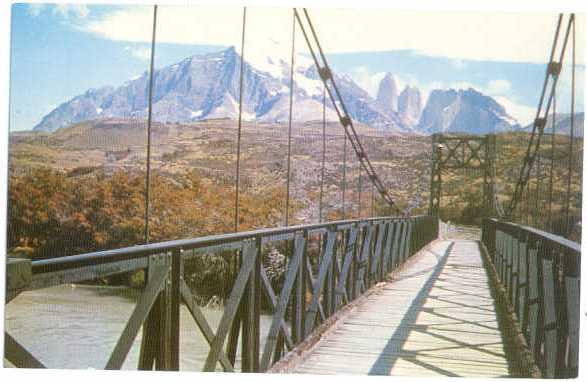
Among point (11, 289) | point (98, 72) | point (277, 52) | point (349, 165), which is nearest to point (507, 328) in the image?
point (277, 52)

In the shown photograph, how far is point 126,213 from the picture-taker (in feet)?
23.2

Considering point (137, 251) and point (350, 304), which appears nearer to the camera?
point (137, 251)

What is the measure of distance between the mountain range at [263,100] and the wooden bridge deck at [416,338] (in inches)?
46.0

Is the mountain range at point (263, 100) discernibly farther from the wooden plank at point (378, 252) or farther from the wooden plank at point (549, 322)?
the wooden plank at point (549, 322)

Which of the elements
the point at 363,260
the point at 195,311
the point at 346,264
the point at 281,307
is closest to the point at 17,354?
the point at 195,311

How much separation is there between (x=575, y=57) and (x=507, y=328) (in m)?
1.41

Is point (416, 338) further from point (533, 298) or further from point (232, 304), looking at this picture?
point (232, 304)

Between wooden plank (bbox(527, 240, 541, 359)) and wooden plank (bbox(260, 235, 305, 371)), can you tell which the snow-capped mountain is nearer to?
wooden plank (bbox(527, 240, 541, 359))

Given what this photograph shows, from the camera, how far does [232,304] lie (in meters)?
2.44

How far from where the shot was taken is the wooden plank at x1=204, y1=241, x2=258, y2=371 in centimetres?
230

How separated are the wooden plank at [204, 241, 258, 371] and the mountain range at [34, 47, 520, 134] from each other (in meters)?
1.72

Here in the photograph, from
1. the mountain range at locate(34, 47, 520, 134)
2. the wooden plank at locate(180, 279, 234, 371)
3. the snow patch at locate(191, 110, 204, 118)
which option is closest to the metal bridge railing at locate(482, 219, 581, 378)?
the wooden plank at locate(180, 279, 234, 371)

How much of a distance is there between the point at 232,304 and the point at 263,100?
2942mm

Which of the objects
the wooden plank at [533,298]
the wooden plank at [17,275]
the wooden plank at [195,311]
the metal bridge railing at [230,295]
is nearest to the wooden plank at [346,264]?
the metal bridge railing at [230,295]
